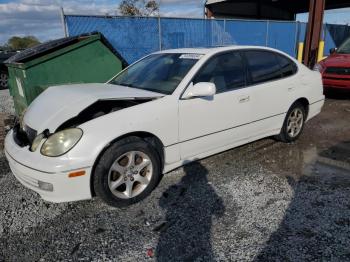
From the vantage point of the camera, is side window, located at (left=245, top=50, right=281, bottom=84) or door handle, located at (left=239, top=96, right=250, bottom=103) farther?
side window, located at (left=245, top=50, right=281, bottom=84)

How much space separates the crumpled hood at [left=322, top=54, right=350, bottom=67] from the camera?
7.54 m

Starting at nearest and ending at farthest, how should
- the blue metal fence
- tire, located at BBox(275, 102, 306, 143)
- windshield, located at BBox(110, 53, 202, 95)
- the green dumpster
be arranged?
windshield, located at BBox(110, 53, 202, 95)
tire, located at BBox(275, 102, 306, 143)
the green dumpster
the blue metal fence

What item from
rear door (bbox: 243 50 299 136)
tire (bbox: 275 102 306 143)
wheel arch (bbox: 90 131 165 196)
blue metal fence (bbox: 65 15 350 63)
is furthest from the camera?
blue metal fence (bbox: 65 15 350 63)

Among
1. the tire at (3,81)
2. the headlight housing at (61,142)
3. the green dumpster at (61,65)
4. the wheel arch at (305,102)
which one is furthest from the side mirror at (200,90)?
the tire at (3,81)

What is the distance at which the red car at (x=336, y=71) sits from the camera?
24.4 feet

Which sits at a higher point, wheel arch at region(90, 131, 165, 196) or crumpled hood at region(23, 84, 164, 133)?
crumpled hood at region(23, 84, 164, 133)

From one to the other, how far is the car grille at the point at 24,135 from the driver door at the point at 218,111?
4.98ft

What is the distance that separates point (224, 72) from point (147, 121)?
1.30 metres

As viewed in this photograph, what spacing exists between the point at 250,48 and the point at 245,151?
148 cm

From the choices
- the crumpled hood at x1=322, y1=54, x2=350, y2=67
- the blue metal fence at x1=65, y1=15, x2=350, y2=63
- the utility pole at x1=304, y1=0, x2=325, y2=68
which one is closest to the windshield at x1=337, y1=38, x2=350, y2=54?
the crumpled hood at x1=322, y1=54, x2=350, y2=67

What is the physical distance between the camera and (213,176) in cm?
373

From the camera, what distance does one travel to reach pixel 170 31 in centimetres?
980

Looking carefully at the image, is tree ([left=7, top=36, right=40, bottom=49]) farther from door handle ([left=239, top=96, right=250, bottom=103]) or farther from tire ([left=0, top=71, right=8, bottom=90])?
door handle ([left=239, top=96, right=250, bottom=103])

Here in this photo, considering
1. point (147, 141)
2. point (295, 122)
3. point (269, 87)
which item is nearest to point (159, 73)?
point (147, 141)
